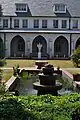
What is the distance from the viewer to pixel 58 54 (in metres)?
49.2

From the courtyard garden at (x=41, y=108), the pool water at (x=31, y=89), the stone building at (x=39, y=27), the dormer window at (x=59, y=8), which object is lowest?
the pool water at (x=31, y=89)

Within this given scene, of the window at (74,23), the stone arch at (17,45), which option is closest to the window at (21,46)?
the stone arch at (17,45)

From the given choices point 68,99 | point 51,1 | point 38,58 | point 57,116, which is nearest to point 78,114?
point 57,116

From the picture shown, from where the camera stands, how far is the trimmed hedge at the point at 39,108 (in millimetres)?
8281

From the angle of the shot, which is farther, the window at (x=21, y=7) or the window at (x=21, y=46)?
the window at (x=21, y=7)

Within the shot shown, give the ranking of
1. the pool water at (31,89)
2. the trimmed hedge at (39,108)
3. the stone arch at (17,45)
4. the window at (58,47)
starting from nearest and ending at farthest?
the trimmed hedge at (39,108)
the pool water at (31,89)
the stone arch at (17,45)
the window at (58,47)

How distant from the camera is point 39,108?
8.95m

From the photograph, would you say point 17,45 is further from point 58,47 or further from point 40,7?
point 40,7

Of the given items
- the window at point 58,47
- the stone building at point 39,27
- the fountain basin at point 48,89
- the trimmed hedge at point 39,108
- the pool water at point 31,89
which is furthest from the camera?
the window at point 58,47

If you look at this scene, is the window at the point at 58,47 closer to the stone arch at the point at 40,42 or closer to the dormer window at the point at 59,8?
the stone arch at the point at 40,42

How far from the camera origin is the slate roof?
163 feet

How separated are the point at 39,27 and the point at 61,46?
4.31 metres

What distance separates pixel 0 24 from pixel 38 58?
27.7ft

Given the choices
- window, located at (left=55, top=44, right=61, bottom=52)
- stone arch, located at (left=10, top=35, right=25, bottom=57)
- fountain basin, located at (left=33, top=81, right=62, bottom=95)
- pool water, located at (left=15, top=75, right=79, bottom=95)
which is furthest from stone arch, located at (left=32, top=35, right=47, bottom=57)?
fountain basin, located at (left=33, top=81, right=62, bottom=95)
